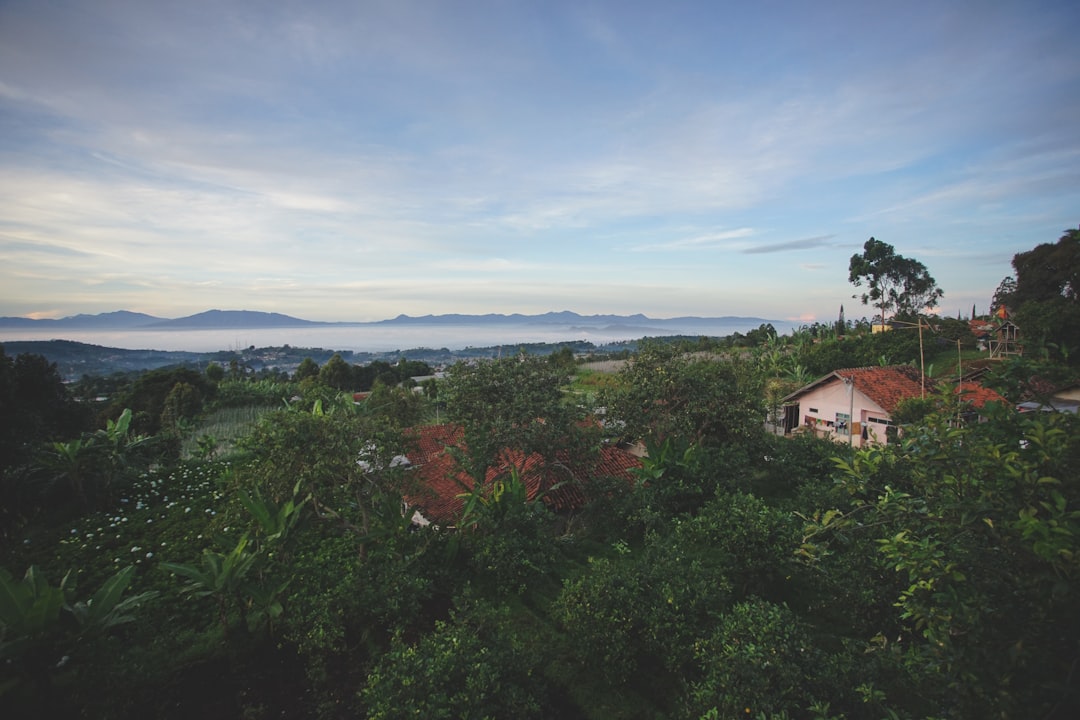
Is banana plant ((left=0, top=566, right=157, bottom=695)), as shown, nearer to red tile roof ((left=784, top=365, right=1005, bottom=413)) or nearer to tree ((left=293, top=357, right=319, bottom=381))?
red tile roof ((left=784, top=365, right=1005, bottom=413))

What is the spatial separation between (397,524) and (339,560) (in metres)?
0.85

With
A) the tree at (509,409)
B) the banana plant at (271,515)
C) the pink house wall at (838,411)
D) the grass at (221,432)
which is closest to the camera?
the banana plant at (271,515)

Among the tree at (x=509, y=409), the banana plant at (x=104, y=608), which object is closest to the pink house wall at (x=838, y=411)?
the tree at (x=509, y=409)

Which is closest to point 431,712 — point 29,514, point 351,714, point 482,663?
point 482,663

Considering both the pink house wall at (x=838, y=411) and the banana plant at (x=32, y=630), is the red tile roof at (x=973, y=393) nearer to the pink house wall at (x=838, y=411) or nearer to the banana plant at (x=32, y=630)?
the banana plant at (x=32, y=630)

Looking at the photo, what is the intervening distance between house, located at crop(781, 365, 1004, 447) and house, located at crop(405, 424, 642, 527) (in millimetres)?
10669

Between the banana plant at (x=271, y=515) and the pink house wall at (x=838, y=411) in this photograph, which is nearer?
the banana plant at (x=271, y=515)

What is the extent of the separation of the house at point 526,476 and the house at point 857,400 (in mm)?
10669

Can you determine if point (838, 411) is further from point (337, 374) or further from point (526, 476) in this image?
point (337, 374)

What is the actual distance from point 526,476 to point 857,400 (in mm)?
14682

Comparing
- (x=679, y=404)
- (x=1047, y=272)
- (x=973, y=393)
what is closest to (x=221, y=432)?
(x=679, y=404)

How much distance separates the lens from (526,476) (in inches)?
344

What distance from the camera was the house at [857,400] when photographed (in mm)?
16797

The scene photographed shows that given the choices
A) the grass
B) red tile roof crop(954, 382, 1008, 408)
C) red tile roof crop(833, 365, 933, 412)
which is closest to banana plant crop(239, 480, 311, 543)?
red tile roof crop(954, 382, 1008, 408)
